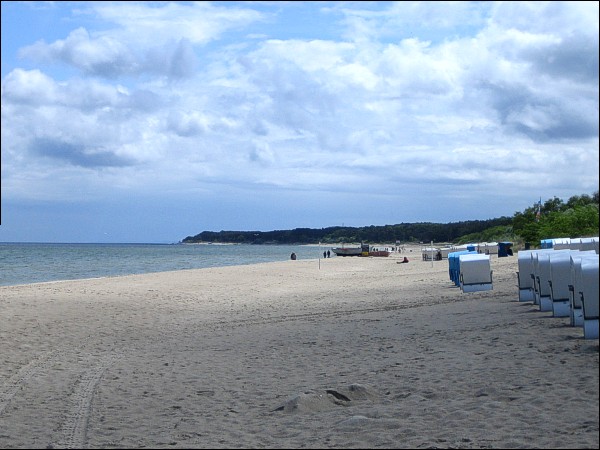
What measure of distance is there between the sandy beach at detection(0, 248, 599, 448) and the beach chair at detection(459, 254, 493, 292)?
685 millimetres

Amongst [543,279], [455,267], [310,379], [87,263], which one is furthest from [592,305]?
[87,263]

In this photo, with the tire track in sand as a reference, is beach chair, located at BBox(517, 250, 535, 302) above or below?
above

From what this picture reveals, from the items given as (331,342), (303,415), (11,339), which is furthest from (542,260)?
(11,339)

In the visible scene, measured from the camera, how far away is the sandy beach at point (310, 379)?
6566mm

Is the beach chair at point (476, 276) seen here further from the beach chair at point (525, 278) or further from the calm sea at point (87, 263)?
the calm sea at point (87, 263)

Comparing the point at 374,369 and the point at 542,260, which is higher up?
the point at 542,260

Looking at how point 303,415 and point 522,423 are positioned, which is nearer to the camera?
point 522,423

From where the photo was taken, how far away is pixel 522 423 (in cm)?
618

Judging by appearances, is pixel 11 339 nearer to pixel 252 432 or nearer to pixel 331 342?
pixel 331 342

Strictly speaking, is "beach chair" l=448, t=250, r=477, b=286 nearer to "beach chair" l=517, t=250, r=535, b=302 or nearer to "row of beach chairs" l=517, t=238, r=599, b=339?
"beach chair" l=517, t=250, r=535, b=302

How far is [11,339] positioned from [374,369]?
9.23 metres

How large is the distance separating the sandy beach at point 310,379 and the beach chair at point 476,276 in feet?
2.25

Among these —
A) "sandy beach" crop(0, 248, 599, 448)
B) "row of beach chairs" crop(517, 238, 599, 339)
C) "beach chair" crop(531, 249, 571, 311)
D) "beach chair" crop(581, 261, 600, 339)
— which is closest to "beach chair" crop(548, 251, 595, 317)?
"row of beach chairs" crop(517, 238, 599, 339)

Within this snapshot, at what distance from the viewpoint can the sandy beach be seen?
657 cm
